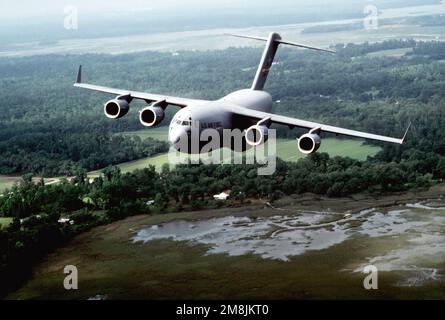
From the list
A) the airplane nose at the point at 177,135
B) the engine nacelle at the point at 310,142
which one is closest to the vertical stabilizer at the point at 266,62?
the airplane nose at the point at 177,135

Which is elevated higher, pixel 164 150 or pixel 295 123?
pixel 295 123

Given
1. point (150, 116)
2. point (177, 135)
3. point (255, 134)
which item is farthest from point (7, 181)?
point (255, 134)

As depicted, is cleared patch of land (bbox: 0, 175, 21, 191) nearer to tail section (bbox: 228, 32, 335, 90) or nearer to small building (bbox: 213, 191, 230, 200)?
small building (bbox: 213, 191, 230, 200)

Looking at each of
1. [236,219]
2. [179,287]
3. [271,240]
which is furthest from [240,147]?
[236,219]

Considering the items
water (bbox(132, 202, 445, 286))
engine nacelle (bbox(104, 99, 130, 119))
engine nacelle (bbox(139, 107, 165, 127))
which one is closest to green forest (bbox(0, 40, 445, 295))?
water (bbox(132, 202, 445, 286))

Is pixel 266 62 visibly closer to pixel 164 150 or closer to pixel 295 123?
pixel 295 123

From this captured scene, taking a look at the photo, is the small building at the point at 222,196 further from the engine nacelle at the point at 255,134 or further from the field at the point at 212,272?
the engine nacelle at the point at 255,134
